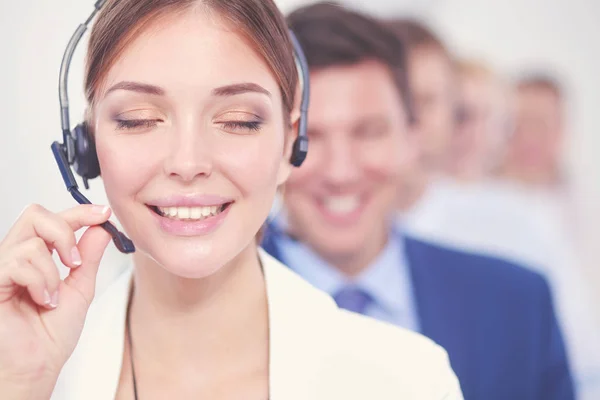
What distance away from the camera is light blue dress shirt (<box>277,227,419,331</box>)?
6.69ft

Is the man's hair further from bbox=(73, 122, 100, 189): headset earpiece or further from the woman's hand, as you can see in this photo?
the woman's hand

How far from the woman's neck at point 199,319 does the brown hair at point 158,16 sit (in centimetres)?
37

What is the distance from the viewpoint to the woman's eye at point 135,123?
1176 mm

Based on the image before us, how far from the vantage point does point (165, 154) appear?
1.16 meters

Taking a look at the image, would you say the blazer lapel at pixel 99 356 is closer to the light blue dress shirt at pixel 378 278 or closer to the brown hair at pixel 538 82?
the light blue dress shirt at pixel 378 278

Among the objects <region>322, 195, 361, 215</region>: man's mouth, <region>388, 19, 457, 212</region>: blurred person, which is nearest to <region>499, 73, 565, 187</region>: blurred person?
<region>388, 19, 457, 212</region>: blurred person

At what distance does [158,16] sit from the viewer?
118 cm

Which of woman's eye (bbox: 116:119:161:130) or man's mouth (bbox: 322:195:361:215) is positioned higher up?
woman's eye (bbox: 116:119:161:130)

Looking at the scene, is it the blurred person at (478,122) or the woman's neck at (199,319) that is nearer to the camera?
the woman's neck at (199,319)

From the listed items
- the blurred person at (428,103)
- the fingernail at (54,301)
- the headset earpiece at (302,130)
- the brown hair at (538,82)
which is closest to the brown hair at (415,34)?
the blurred person at (428,103)

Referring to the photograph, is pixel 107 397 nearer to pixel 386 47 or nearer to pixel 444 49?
pixel 386 47

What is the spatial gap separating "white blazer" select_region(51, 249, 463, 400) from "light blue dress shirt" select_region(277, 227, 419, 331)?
58 cm

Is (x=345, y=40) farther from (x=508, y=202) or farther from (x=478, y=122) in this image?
(x=508, y=202)

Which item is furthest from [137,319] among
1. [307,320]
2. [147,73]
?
[147,73]
